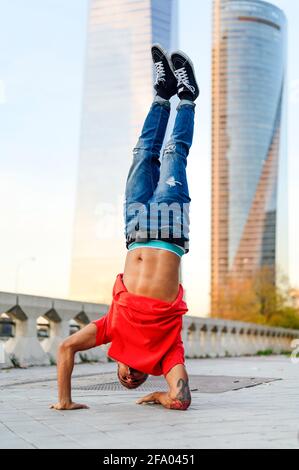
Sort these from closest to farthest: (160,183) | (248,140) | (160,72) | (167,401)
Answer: (167,401) → (160,183) → (160,72) → (248,140)

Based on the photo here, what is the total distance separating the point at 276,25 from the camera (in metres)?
174

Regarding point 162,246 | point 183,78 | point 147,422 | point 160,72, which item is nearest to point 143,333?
point 162,246

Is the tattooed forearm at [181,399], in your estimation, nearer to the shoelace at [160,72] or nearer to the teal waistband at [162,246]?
the teal waistband at [162,246]

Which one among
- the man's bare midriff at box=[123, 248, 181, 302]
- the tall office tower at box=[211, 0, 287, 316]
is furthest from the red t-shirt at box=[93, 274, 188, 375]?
the tall office tower at box=[211, 0, 287, 316]

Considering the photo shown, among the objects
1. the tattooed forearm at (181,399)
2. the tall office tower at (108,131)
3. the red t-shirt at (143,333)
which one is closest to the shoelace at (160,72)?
the red t-shirt at (143,333)

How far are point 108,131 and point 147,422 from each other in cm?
13578

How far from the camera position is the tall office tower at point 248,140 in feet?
509

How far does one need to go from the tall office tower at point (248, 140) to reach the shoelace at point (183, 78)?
14400 centimetres

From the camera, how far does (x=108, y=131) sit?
13812 cm

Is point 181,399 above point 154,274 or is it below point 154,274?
below

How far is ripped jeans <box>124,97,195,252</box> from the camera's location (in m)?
5.55

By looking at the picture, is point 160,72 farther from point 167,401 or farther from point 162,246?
point 167,401

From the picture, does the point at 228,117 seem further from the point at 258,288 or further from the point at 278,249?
the point at 258,288

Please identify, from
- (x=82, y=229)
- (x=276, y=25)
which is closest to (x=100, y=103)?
(x=82, y=229)
